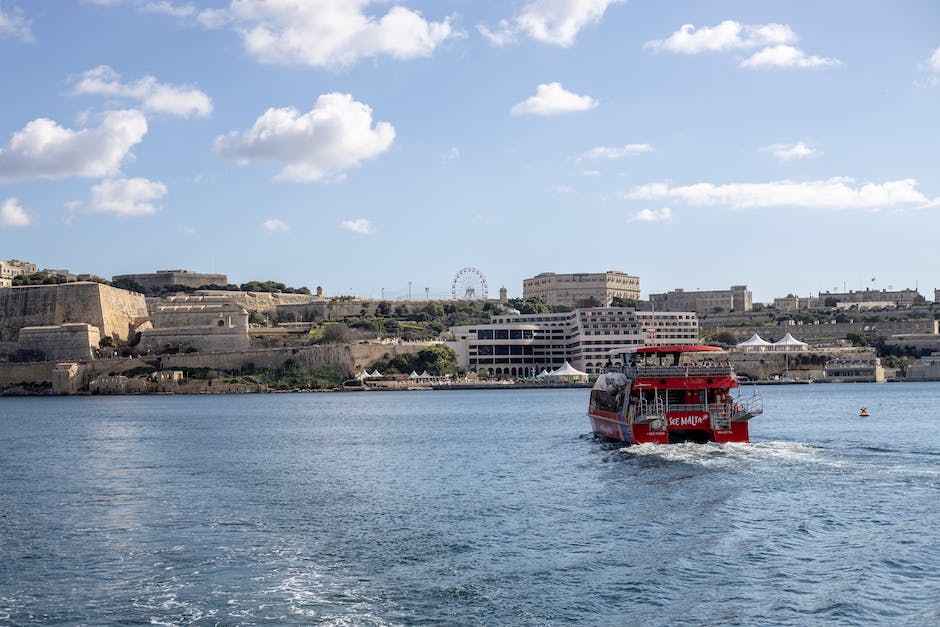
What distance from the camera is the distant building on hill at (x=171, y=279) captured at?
161875 mm

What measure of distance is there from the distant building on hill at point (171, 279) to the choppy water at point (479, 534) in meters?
126

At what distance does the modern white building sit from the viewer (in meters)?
123

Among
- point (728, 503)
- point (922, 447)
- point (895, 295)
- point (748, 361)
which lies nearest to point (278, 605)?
point (728, 503)

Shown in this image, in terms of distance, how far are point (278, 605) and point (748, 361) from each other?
108 metres

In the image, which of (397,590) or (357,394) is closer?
(397,590)

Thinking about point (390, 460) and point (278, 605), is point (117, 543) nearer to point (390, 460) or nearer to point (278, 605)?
point (278, 605)

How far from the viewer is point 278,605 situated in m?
15.5

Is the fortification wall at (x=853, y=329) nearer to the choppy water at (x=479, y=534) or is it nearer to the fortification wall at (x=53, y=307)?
the fortification wall at (x=53, y=307)

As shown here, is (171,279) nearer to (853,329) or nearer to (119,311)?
(119,311)

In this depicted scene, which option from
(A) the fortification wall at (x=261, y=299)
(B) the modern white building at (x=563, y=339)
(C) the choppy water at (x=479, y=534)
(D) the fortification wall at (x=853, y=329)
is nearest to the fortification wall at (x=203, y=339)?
(B) the modern white building at (x=563, y=339)

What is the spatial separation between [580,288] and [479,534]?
169 metres

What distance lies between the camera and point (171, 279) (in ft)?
532

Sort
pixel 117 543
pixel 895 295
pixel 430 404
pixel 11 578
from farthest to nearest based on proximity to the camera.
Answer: pixel 895 295 < pixel 430 404 < pixel 117 543 < pixel 11 578

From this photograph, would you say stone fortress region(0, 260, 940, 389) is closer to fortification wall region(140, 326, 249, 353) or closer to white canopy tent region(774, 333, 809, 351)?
fortification wall region(140, 326, 249, 353)
